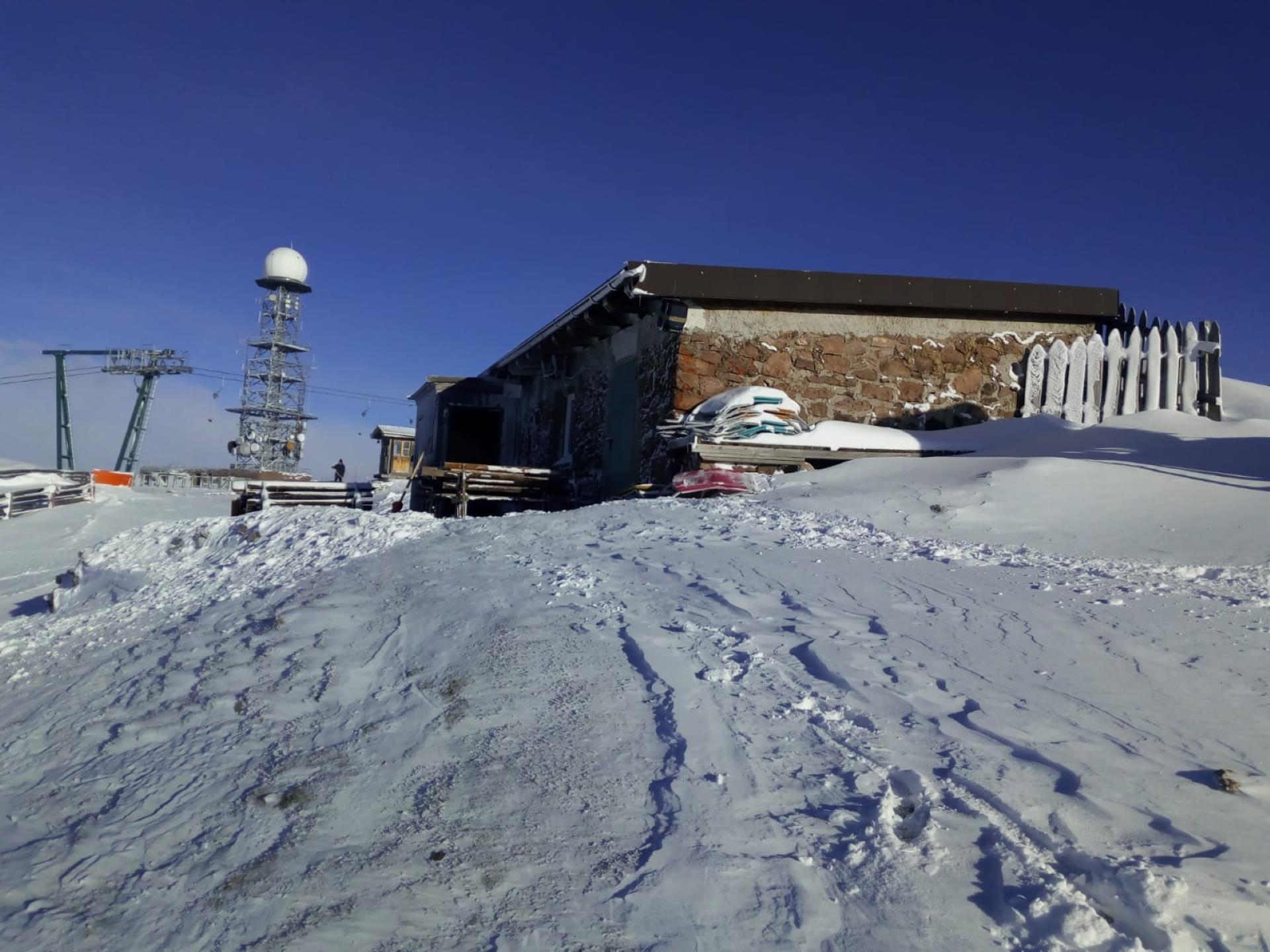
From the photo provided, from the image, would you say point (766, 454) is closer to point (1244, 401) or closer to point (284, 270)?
point (1244, 401)

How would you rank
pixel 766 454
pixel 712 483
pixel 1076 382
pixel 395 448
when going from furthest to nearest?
pixel 395 448 → pixel 1076 382 → pixel 766 454 → pixel 712 483

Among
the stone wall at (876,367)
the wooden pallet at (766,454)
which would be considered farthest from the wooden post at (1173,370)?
the wooden pallet at (766,454)

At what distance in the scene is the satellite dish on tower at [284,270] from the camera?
177ft

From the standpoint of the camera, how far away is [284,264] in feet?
178

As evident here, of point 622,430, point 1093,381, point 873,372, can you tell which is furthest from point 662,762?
point 1093,381

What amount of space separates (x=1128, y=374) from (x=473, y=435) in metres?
14.3

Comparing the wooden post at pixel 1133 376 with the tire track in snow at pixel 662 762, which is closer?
the tire track in snow at pixel 662 762

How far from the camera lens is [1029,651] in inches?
156

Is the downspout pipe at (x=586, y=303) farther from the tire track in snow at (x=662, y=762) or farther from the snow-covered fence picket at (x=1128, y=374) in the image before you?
the tire track in snow at (x=662, y=762)

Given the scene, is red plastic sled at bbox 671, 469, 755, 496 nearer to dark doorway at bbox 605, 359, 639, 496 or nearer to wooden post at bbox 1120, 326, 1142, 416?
dark doorway at bbox 605, 359, 639, 496

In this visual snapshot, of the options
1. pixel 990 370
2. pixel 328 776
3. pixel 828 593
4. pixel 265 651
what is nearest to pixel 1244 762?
pixel 828 593

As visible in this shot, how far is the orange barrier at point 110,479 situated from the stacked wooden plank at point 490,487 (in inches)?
887

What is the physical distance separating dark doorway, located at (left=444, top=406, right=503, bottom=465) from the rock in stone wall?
1015cm

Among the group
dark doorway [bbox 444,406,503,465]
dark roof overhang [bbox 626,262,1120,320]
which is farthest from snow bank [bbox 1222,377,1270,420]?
dark doorway [bbox 444,406,503,465]
